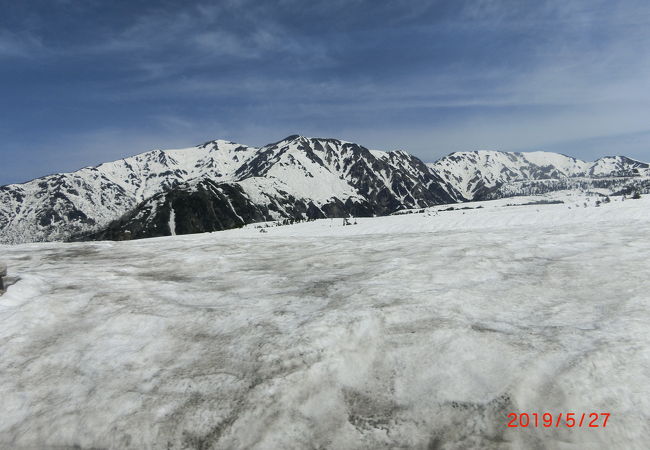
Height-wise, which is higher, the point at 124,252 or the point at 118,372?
the point at 124,252

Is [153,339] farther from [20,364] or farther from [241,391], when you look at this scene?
[241,391]

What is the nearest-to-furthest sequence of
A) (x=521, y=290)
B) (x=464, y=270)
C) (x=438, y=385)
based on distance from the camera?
1. (x=438, y=385)
2. (x=521, y=290)
3. (x=464, y=270)

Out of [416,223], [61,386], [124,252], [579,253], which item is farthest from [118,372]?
[416,223]
